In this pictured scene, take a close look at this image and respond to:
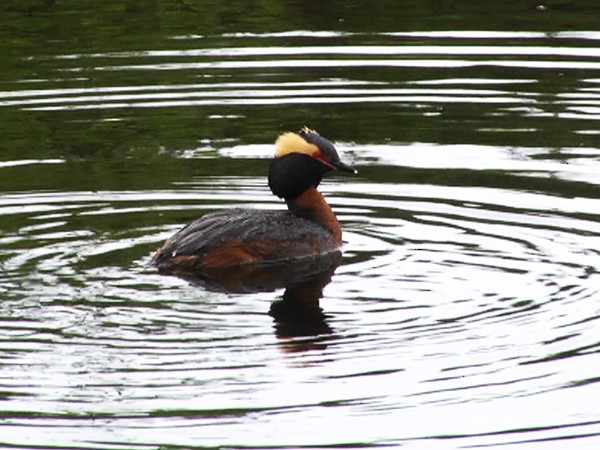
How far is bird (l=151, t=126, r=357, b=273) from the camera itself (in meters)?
11.8

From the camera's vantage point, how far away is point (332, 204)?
13.7m

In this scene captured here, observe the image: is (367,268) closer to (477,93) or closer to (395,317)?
(395,317)

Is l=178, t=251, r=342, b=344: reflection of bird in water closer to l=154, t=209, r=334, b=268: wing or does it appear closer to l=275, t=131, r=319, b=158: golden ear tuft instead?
l=154, t=209, r=334, b=268: wing

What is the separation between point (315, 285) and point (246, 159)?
11.5ft

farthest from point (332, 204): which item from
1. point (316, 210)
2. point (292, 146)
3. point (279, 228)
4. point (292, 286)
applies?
point (292, 286)

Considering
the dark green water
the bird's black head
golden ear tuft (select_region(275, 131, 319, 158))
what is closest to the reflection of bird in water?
the dark green water

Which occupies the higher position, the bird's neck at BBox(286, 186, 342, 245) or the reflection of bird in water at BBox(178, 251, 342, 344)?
the bird's neck at BBox(286, 186, 342, 245)

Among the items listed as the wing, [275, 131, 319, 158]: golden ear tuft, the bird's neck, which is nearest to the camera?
the wing

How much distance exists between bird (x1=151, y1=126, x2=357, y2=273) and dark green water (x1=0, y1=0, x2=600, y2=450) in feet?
0.81

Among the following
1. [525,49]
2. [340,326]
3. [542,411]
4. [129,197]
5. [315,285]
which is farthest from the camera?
[525,49]

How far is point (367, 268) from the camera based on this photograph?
1164 cm

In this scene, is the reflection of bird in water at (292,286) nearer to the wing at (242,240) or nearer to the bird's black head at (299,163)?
the wing at (242,240)

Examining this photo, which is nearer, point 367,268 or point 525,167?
point 367,268

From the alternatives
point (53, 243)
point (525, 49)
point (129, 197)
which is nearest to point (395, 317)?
point (53, 243)
